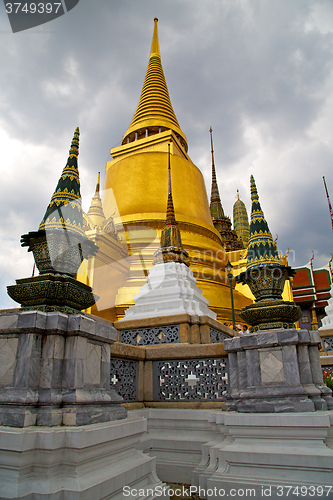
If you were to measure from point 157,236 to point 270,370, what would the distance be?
10217mm

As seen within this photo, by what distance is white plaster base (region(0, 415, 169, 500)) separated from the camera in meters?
2.40

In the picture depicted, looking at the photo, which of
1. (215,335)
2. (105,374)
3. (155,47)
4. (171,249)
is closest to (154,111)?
(155,47)

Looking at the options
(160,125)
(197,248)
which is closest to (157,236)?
(197,248)

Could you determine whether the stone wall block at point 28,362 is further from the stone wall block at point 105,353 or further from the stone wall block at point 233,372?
the stone wall block at point 233,372

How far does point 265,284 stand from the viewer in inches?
193

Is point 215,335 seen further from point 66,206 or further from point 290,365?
point 66,206

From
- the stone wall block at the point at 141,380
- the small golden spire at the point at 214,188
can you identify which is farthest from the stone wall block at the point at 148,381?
the small golden spire at the point at 214,188

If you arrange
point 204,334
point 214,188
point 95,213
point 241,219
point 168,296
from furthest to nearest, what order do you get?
point 241,219
point 214,188
point 95,213
point 168,296
point 204,334

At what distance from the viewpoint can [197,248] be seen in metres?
14.2

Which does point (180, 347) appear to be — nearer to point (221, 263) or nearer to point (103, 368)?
point (103, 368)

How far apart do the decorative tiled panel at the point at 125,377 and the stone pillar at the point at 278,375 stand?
143 centimetres

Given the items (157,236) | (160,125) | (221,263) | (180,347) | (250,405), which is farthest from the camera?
(160,125)

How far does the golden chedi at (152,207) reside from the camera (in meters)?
12.9

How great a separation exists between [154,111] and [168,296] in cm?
1610
